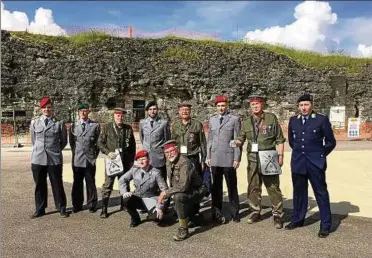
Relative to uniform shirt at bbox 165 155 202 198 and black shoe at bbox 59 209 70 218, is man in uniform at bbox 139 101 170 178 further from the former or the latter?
black shoe at bbox 59 209 70 218

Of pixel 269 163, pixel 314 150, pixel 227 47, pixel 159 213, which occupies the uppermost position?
pixel 227 47

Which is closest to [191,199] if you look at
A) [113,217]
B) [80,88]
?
[113,217]

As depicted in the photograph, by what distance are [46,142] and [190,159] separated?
2180mm

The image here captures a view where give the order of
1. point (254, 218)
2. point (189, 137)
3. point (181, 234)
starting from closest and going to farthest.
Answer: point (181, 234)
point (254, 218)
point (189, 137)

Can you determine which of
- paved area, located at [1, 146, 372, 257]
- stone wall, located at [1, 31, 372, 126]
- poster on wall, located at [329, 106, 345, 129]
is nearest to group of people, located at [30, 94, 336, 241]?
paved area, located at [1, 146, 372, 257]

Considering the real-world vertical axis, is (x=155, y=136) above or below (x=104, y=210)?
above

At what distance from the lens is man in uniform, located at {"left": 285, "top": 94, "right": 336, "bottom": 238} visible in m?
5.38

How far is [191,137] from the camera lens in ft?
19.9

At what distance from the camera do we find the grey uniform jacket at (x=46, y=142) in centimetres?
623

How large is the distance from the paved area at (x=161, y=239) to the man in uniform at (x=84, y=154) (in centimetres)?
29

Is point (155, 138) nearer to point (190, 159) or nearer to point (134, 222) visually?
point (190, 159)

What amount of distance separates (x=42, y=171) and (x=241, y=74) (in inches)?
785

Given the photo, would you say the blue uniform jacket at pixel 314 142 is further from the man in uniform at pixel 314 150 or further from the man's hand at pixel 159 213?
the man's hand at pixel 159 213

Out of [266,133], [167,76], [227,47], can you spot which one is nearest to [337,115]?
[227,47]
